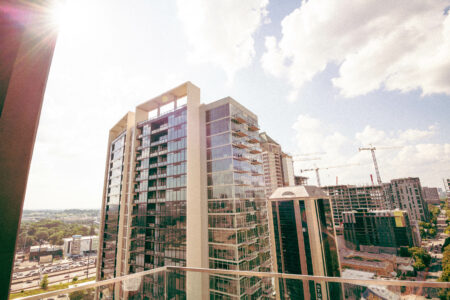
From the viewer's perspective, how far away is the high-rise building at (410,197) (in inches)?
3041

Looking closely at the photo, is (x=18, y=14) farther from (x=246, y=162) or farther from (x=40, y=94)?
(x=246, y=162)

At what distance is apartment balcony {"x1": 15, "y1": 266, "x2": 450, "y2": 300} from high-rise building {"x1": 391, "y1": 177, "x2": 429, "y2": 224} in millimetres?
101866

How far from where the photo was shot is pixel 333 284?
11.5ft

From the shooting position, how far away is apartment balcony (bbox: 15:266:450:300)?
9.87 feet

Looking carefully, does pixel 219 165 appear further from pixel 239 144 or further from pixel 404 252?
pixel 404 252

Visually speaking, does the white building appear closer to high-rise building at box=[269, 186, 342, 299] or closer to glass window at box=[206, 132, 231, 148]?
glass window at box=[206, 132, 231, 148]

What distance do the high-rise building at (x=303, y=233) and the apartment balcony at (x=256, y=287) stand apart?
110ft

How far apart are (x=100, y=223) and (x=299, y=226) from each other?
115ft

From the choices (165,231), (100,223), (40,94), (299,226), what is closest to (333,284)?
(40,94)

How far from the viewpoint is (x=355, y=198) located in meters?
80.2

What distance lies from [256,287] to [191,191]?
53.4 ft

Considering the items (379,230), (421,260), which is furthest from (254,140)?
(379,230)

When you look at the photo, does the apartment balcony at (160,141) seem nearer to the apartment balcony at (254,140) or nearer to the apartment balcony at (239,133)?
the apartment balcony at (239,133)

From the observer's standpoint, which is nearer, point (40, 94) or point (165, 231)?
point (40, 94)
